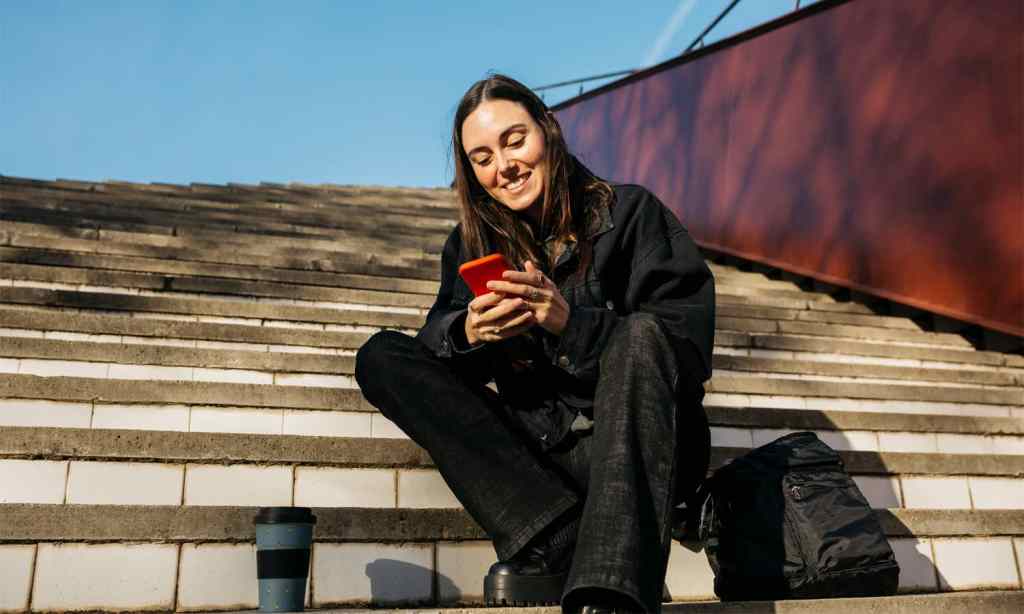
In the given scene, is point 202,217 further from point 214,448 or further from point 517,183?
point 517,183

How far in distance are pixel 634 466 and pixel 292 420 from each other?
1.53 m

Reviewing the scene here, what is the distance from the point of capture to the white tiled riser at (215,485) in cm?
224

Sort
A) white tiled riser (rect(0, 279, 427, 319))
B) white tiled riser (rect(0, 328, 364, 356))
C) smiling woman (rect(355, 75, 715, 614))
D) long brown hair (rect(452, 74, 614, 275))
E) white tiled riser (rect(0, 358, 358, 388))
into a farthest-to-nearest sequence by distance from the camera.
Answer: white tiled riser (rect(0, 279, 427, 319)) < white tiled riser (rect(0, 328, 364, 356)) < white tiled riser (rect(0, 358, 358, 388)) < long brown hair (rect(452, 74, 614, 275)) < smiling woman (rect(355, 75, 715, 614))

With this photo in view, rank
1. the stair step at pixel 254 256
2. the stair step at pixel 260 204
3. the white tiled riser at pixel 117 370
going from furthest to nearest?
1. the stair step at pixel 260 204
2. the stair step at pixel 254 256
3. the white tiled riser at pixel 117 370

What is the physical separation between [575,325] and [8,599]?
128 centimetres

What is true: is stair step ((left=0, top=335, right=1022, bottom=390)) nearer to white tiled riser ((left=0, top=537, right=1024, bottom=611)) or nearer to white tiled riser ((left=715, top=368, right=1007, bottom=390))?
white tiled riser ((left=715, top=368, right=1007, bottom=390))

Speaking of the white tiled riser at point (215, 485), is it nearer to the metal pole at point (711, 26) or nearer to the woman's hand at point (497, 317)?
the woman's hand at point (497, 317)

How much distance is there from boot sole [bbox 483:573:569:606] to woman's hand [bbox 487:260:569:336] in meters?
0.48

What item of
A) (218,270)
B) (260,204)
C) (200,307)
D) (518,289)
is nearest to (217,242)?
(218,270)

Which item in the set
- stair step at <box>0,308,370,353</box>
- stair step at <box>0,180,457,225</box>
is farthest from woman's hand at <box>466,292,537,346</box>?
stair step at <box>0,180,457,225</box>

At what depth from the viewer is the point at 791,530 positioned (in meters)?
1.96

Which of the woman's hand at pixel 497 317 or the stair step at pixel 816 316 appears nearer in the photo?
the woman's hand at pixel 497 317

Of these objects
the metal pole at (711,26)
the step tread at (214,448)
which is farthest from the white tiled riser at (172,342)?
the metal pole at (711,26)

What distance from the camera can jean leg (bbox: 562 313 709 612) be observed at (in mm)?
1467
